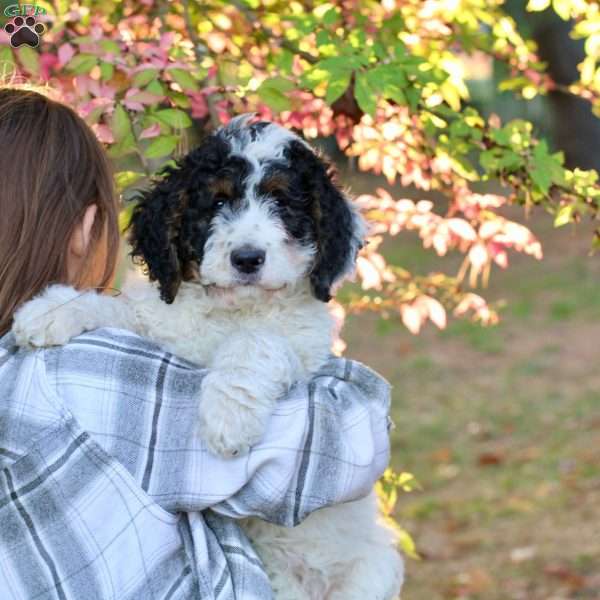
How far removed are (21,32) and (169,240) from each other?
1.01m

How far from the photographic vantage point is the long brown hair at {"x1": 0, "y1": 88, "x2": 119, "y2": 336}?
258cm

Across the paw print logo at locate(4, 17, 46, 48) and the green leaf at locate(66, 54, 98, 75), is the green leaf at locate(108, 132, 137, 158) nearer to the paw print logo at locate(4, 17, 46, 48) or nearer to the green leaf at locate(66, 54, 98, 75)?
the green leaf at locate(66, 54, 98, 75)

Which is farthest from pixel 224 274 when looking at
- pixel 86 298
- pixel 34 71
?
pixel 34 71

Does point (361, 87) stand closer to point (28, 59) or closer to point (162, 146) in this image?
point (162, 146)

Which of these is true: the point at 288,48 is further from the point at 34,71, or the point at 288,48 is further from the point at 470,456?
the point at 470,456

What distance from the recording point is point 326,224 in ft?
9.43

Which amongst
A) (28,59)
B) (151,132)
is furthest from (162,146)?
(28,59)

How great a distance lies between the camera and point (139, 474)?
2336mm

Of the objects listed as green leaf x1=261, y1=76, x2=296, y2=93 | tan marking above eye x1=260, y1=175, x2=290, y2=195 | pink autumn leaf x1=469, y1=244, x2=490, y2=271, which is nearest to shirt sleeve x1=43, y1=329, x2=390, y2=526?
tan marking above eye x1=260, y1=175, x2=290, y2=195

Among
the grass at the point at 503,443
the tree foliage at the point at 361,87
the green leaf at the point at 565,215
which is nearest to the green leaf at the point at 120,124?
the tree foliage at the point at 361,87

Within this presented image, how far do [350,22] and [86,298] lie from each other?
1639 mm

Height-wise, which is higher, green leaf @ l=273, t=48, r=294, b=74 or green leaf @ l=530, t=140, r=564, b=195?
green leaf @ l=273, t=48, r=294, b=74

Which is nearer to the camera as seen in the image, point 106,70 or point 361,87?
point 361,87

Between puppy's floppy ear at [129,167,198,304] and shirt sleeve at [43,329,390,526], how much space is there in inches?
15.1
